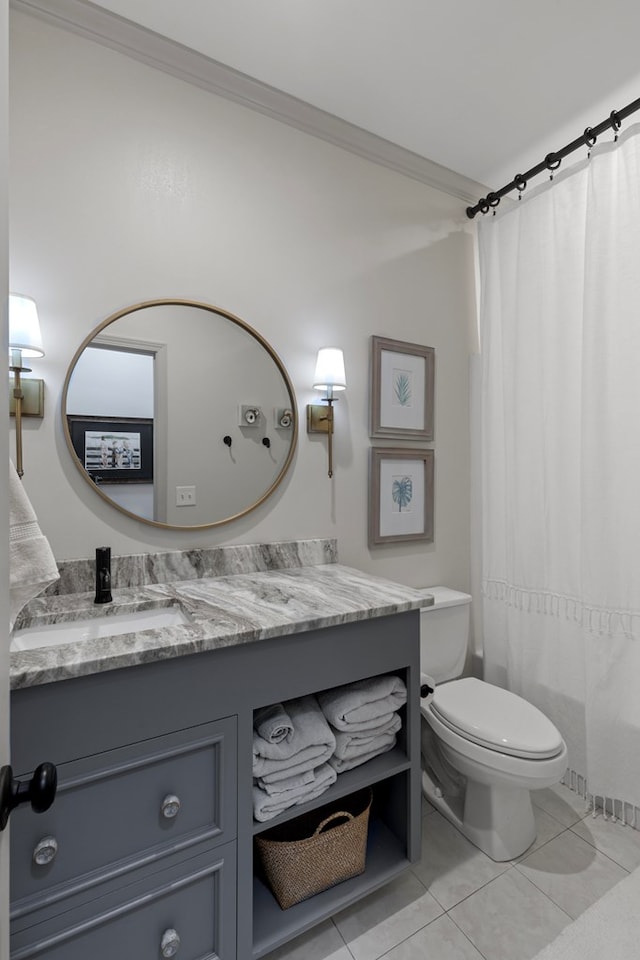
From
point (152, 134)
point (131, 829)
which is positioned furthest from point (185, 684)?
point (152, 134)

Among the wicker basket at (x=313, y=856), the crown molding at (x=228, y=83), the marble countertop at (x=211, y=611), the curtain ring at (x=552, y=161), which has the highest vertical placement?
the crown molding at (x=228, y=83)

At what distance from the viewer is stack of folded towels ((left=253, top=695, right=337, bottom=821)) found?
1.18m

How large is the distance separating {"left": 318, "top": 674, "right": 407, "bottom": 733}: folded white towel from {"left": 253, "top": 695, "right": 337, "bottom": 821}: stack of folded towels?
0.15 ft

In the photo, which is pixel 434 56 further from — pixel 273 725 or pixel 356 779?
pixel 356 779

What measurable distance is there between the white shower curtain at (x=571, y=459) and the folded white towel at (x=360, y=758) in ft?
2.88

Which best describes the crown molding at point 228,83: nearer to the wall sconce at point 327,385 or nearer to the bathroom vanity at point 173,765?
the wall sconce at point 327,385

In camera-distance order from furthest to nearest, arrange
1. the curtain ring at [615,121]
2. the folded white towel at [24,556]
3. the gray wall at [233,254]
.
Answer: the curtain ring at [615,121] → the gray wall at [233,254] → the folded white towel at [24,556]

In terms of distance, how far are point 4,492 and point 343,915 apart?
156 cm

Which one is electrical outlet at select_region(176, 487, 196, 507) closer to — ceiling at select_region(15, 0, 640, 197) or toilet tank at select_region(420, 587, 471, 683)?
toilet tank at select_region(420, 587, 471, 683)

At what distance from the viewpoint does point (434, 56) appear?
1.60m

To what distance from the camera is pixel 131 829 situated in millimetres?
998

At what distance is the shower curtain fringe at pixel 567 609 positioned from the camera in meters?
1.71

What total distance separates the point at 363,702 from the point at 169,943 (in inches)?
26.1

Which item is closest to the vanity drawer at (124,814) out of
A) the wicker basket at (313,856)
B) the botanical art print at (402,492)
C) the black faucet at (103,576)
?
the wicker basket at (313,856)
